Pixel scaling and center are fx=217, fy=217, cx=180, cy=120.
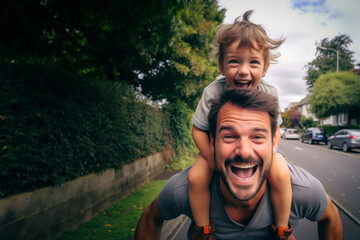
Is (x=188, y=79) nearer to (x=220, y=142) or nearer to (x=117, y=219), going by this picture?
(x=117, y=219)

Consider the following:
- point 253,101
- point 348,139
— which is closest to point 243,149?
point 253,101

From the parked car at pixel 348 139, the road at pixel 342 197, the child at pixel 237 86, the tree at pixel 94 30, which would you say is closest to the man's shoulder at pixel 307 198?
the child at pixel 237 86

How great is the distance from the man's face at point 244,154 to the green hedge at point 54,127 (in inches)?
98.6

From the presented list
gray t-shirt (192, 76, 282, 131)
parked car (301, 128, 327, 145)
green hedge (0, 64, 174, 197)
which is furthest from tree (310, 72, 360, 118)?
gray t-shirt (192, 76, 282, 131)

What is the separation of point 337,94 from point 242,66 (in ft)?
99.7

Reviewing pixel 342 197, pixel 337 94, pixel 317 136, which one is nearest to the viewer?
pixel 342 197

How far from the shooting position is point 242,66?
5.75 feet

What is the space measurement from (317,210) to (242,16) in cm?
178

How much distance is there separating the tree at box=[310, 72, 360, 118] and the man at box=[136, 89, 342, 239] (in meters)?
29.7

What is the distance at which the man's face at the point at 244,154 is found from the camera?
4.39 feet

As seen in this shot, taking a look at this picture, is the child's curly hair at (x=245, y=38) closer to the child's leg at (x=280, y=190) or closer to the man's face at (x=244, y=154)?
the man's face at (x=244, y=154)

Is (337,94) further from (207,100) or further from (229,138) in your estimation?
(229,138)

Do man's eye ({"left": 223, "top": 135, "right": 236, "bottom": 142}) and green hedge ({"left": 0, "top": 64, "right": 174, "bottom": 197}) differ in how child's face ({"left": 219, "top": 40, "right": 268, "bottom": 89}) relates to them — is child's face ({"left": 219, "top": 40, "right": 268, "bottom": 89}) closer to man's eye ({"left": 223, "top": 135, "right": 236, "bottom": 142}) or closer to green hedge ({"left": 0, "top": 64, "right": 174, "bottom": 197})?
man's eye ({"left": 223, "top": 135, "right": 236, "bottom": 142})

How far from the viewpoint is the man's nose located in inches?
51.6
